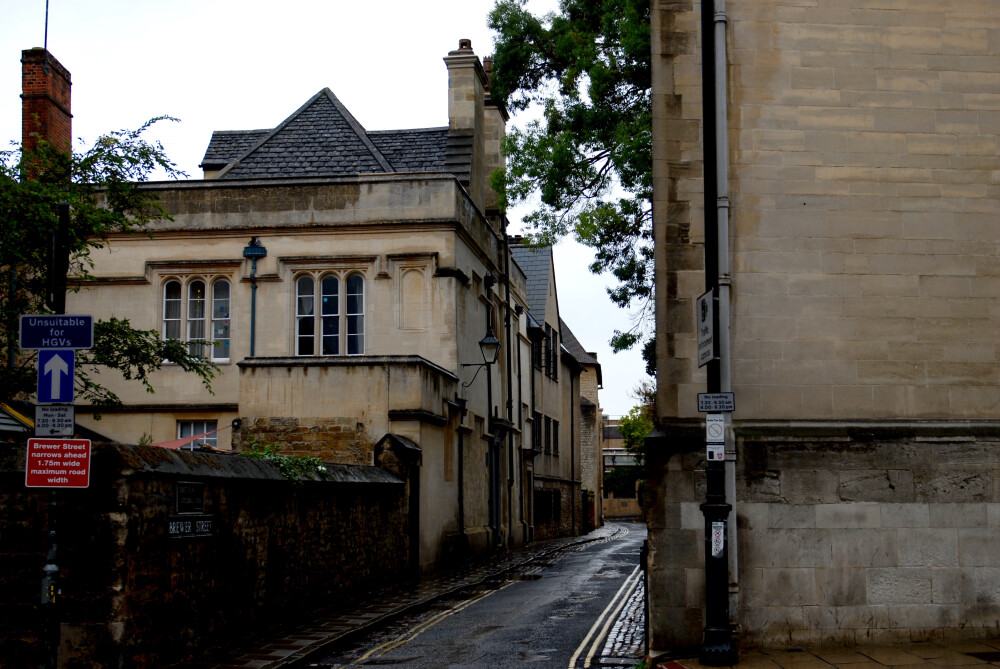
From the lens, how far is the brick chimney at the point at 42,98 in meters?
28.0

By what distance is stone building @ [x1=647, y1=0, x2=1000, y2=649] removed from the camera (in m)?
11.3

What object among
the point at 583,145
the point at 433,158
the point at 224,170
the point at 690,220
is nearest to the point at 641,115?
the point at 583,145

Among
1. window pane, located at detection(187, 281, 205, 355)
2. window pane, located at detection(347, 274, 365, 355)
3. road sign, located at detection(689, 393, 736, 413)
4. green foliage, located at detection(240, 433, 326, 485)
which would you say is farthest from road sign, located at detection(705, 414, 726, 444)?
window pane, located at detection(187, 281, 205, 355)

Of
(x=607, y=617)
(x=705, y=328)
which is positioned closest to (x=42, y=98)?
(x=607, y=617)

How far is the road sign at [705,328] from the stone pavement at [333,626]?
5395 mm

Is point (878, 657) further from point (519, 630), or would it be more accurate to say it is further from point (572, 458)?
point (572, 458)

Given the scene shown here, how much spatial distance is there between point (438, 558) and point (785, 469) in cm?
1427

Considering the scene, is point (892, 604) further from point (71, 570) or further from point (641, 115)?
point (641, 115)

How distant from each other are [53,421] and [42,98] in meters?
21.3

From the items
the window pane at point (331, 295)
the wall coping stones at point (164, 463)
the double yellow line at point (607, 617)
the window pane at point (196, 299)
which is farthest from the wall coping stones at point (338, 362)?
the wall coping stones at point (164, 463)

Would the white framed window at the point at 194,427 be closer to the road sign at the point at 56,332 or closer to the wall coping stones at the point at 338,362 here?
the wall coping stones at the point at 338,362

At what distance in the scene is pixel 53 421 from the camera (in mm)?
9430

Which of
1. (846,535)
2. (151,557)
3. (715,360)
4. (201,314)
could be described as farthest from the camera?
(201,314)

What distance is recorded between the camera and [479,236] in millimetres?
30172
